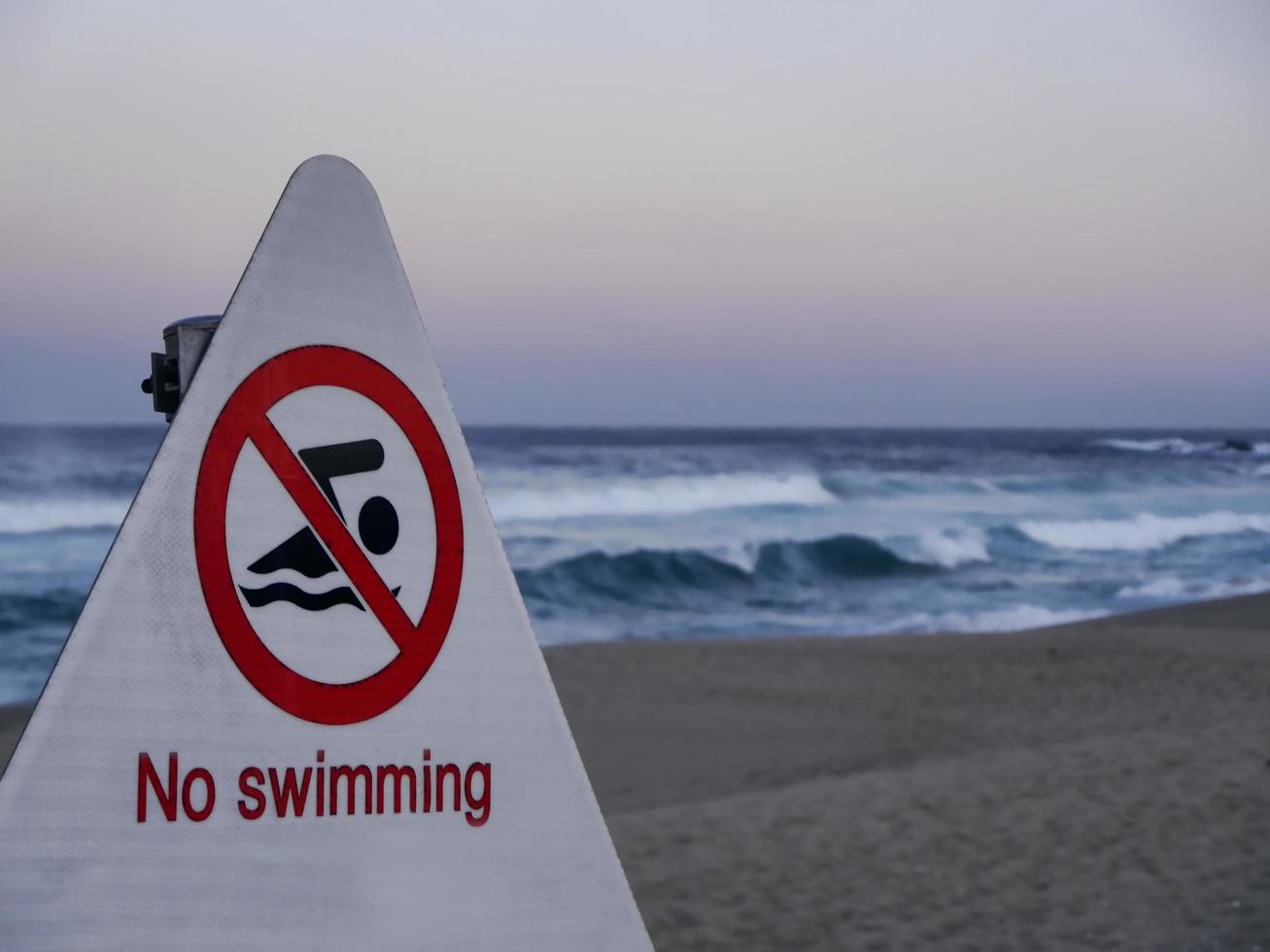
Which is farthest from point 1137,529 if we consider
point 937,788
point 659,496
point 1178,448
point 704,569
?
point 1178,448

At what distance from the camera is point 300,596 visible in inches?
51.6

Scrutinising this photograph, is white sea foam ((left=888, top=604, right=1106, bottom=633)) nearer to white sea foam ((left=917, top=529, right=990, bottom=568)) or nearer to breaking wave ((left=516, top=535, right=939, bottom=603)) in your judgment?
breaking wave ((left=516, top=535, right=939, bottom=603))

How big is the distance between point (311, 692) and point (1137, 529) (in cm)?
3076

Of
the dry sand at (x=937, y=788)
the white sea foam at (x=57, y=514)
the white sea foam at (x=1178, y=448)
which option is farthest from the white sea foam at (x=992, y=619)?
the white sea foam at (x=1178, y=448)

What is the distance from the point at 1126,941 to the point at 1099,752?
10.0 ft

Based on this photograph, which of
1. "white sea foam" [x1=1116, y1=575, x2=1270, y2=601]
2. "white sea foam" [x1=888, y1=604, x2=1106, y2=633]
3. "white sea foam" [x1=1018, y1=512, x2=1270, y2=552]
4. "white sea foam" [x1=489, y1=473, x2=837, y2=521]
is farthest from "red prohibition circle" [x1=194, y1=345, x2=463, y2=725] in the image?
"white sea foam" [x1=489, y1=473, x2=837, y2=521]

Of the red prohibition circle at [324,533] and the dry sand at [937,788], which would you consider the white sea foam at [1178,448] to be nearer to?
Result: the dry sand at [937,788]

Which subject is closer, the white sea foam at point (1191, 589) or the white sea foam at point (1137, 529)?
the white sea foam at point (1191, 589)

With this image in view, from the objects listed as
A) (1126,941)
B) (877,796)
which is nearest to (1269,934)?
(1126,941)

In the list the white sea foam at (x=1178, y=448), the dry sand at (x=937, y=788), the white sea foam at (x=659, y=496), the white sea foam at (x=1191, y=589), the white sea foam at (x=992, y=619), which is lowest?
the white sea foam at (x=992, y=619)

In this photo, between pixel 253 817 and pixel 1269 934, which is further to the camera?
pixel 1269 934

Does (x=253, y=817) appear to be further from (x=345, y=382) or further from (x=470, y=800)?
(x=345, y=382)

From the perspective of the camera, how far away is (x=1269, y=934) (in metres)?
4.40

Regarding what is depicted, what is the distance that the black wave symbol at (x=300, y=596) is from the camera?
1290 mm
